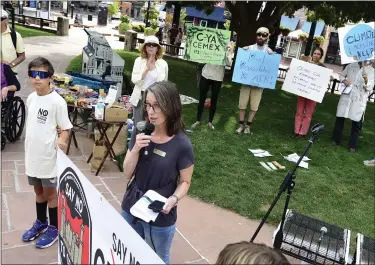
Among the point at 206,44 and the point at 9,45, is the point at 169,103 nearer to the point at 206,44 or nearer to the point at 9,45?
the point at 9,45

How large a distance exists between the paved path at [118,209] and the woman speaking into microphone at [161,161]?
1185 mm

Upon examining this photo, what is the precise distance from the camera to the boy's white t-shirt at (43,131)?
3.27 m

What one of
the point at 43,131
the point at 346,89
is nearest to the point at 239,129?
the point at 346,89

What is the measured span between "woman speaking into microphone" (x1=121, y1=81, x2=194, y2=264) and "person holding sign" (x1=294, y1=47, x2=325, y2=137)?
18.3 feet

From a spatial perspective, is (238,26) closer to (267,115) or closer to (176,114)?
(267,115)

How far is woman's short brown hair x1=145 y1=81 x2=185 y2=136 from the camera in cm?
243

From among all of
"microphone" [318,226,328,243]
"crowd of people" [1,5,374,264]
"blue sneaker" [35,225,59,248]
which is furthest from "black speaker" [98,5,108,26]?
"microphone" [318,226,328,243]

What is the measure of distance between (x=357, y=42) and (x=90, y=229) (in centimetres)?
603

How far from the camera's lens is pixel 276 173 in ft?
20.0

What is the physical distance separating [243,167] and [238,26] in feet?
26.2

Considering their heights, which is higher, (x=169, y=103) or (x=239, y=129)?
(x=169, y=103)

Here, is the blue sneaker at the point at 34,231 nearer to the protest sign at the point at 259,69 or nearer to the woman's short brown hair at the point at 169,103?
the woman's short brown hair at the point at 169,103

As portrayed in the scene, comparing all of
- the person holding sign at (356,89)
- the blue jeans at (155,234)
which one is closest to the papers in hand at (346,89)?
the person holding sign at (356,89)

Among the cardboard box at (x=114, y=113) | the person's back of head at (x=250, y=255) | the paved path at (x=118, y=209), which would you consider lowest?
the paved path at (x=118, y=209)
